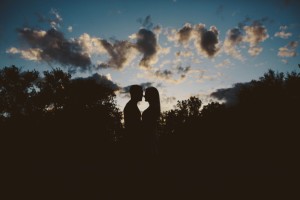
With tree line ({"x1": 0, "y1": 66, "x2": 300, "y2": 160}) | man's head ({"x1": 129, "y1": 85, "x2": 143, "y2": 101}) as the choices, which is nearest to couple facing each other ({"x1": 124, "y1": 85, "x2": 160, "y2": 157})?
man's head ({"x1": 129, "y1": 85, "x2": 143, "y2": 101})

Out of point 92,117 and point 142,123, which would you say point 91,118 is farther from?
point 142,123

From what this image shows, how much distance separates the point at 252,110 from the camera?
138 ft

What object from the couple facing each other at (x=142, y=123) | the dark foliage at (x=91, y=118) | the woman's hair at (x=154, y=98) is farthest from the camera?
the dark foliage at (x=91, y=118)

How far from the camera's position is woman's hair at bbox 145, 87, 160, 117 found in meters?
4.25

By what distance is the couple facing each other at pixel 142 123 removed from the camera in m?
4.02

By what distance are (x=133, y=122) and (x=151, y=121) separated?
0.32m

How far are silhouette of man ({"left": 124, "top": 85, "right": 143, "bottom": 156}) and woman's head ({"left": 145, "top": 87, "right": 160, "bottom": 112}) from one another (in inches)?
6.6

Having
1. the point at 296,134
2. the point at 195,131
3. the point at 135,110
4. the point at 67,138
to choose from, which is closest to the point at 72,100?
the point at 67,138

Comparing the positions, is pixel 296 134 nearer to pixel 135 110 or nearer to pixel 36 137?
pixel 135 110

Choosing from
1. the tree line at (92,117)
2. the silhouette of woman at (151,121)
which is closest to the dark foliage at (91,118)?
the tree line at (92,117)

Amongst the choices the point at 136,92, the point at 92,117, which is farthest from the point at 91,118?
the point at 136,92

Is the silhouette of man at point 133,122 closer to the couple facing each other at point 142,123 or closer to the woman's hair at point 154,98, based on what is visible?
the couple facing each other at point 142,123

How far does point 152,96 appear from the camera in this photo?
428 cm

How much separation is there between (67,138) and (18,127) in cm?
810
